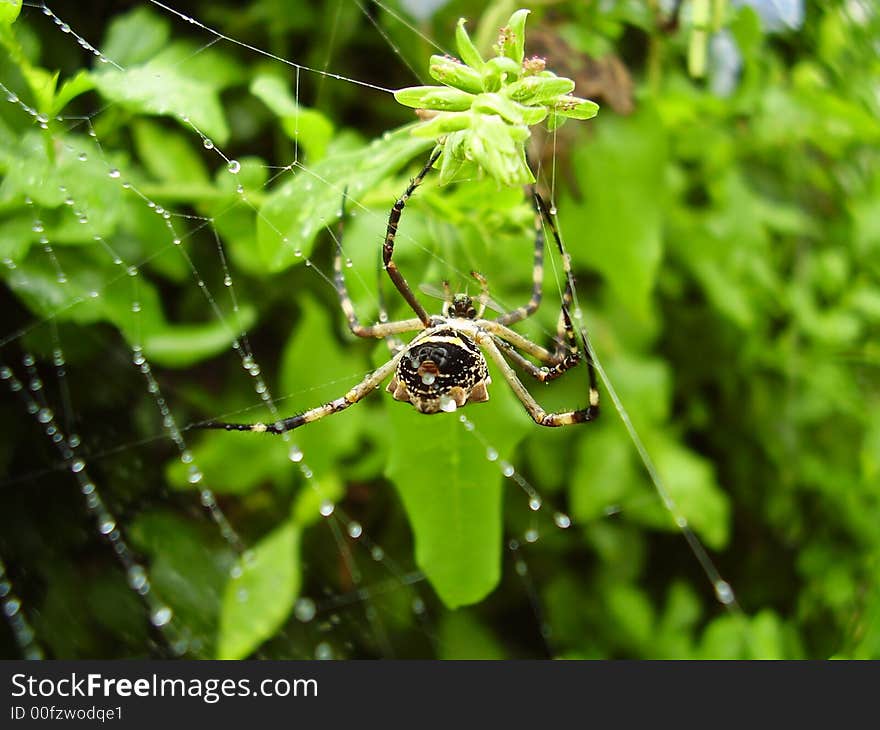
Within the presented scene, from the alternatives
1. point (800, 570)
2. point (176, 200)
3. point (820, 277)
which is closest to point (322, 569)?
point (176, 200)

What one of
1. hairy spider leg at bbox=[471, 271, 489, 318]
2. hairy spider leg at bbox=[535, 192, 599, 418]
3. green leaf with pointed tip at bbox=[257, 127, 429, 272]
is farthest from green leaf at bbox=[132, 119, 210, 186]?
hairy spider leg at bbox=[535, 192, 599, 418]

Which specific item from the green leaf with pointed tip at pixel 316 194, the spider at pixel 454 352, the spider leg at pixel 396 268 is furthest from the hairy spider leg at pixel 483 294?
the green leaf with pointed tip at pixel 316 194

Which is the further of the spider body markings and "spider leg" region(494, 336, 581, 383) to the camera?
"spider leg" region(494, 336, 581, 383)

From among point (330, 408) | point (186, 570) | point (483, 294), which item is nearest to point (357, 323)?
point (330, 408)

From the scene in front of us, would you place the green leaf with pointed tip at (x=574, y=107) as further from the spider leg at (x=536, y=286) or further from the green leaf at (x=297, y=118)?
the green leaf at (x=297, y=118)

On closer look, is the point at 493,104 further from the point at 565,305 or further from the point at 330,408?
the point at 330,408

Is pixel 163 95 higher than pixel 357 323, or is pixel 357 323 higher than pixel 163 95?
pixel 163 95

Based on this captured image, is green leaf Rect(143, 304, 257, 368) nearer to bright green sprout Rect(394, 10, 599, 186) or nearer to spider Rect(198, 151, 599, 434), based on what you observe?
spider Rect(198, 151, 599, 434)
